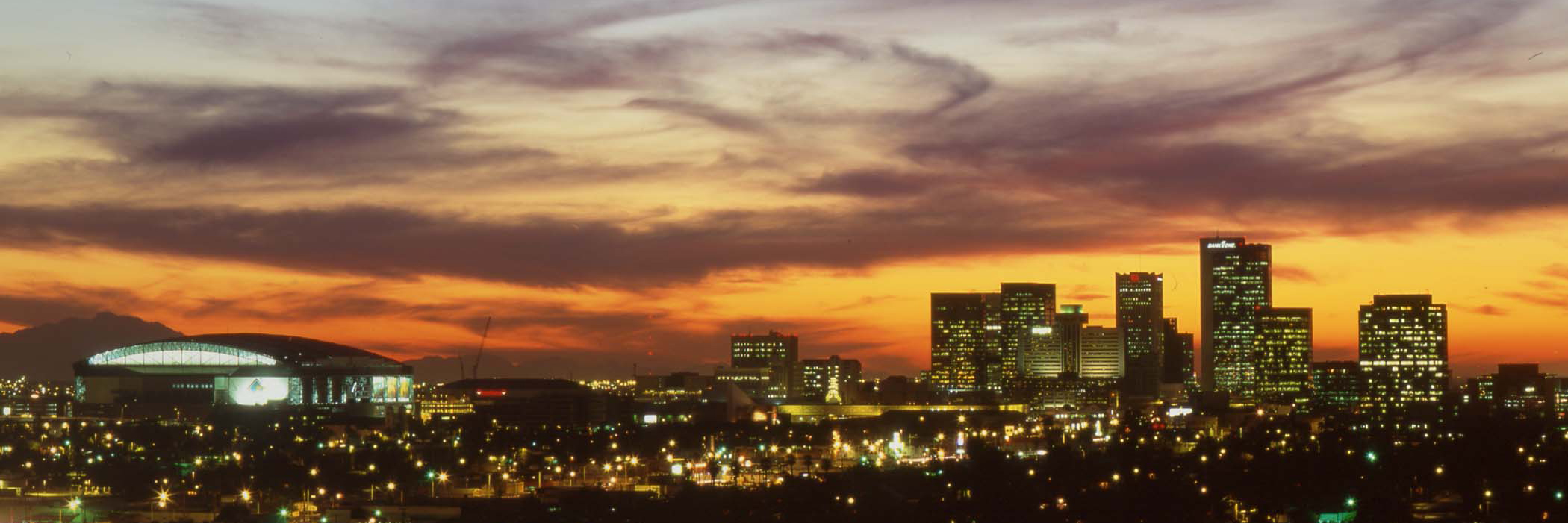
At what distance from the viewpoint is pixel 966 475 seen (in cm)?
10488

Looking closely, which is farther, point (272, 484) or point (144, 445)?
point (144, 445)

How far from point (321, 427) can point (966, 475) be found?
90.6 meters

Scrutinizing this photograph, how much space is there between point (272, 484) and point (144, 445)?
47.3 metres

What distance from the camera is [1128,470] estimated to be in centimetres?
11312

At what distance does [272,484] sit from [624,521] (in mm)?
31773

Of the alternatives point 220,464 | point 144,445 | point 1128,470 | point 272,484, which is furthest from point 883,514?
point 144,445

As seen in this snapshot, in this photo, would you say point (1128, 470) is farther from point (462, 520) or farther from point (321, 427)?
point (321, 427)

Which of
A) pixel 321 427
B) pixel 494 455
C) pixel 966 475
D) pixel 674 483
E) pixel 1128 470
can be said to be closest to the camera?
pixel 966 475

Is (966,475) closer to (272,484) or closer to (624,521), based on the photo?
(624,521)

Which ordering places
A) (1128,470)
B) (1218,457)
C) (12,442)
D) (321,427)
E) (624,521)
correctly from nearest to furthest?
(624,521) → (1128,470) → (1218,457) → (12,442) → (321,427)

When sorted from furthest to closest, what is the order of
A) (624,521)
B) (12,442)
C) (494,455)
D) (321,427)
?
(321,427) → (12,442) → (494,455) → (624,521)

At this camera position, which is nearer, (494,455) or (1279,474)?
(1279,474)

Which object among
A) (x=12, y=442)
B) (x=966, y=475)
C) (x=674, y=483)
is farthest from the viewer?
(x=12, y=442)

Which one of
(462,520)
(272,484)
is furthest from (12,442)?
(462,520)
